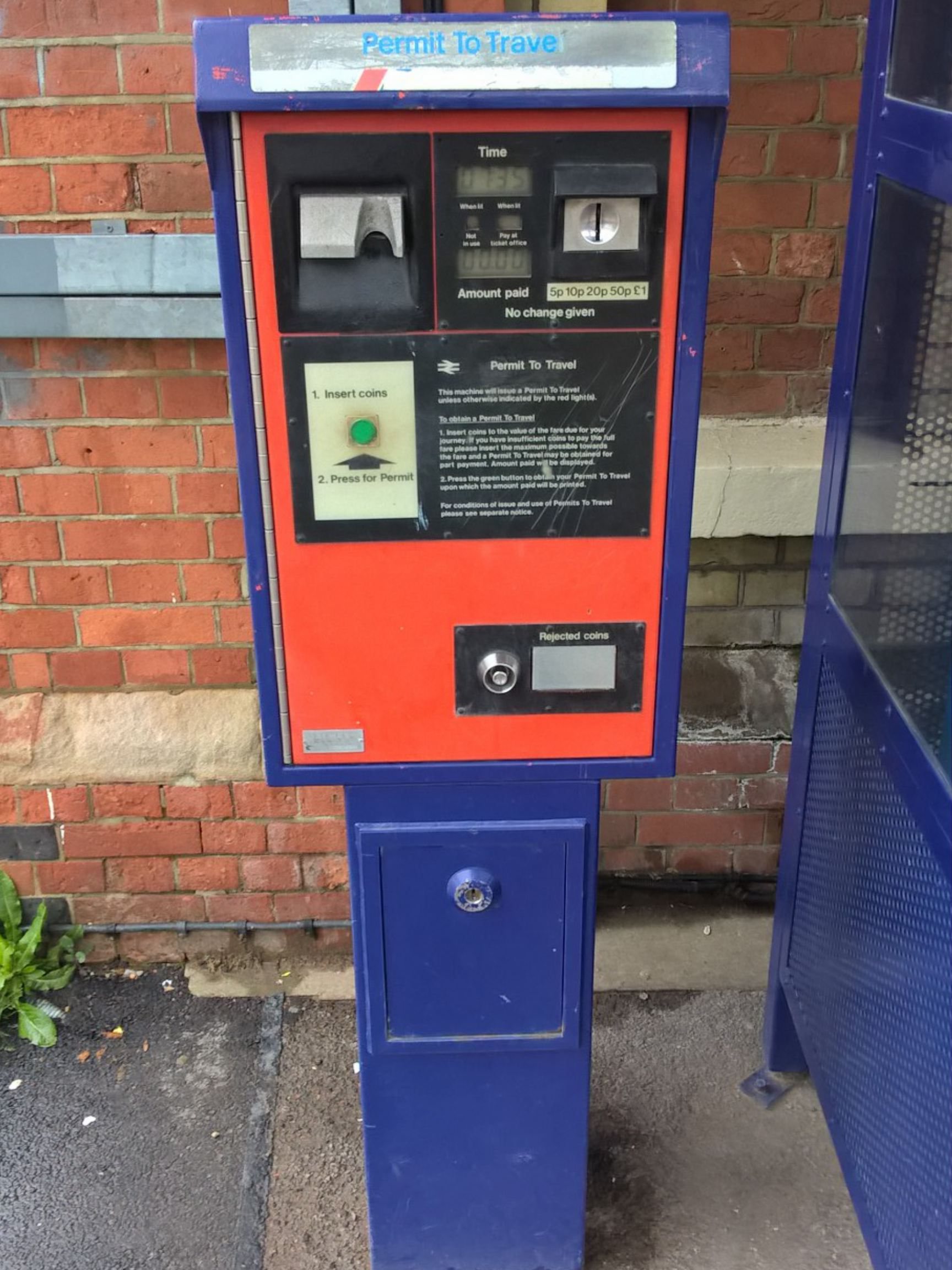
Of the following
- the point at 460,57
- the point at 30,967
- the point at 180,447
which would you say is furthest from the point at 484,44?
the point at 30,967

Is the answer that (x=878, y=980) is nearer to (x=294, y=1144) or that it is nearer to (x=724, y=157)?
(x=294, y=1144)

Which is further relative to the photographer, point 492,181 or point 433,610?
point 433,610

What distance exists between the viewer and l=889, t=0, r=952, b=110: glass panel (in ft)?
5.61

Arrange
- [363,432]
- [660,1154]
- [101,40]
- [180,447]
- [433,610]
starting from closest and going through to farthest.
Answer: [363,432] < [433,610] < [101,40] < [660,1154] < [180,447]

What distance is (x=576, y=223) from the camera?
59.5 inches

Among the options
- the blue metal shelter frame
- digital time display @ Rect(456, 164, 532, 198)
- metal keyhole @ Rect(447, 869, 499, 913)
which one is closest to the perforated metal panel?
the blue metal shelter frame

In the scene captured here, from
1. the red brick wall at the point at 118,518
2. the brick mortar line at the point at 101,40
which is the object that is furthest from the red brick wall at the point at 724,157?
the red brick wall at the point at 118,518

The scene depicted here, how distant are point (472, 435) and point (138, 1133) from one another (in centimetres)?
174

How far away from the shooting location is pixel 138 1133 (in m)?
2.52

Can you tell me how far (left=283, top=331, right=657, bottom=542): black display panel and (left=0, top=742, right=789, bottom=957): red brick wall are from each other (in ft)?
4.39

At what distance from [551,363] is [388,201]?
29 centimetres

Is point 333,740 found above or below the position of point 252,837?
above

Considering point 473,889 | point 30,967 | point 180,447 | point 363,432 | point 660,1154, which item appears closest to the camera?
point 363,432

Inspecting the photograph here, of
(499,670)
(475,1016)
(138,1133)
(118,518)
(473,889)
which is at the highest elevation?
(499,670)
